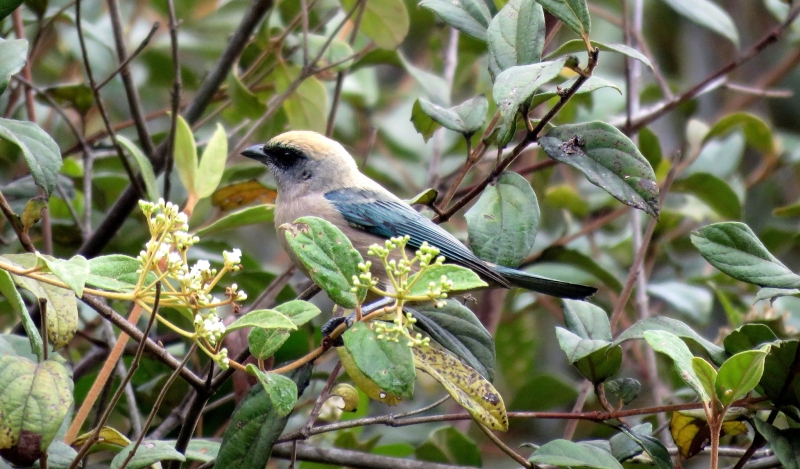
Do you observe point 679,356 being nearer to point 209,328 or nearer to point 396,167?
point 209,328

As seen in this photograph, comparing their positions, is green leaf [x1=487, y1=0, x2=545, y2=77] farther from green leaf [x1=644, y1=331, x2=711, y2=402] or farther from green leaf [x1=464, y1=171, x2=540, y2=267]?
green leaf [x1=644, y1=331, x2=711, y2=402]

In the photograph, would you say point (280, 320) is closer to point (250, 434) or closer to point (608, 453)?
point (250, 434)

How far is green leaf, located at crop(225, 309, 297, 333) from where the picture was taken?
176 cm

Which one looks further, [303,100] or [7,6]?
[303,100]

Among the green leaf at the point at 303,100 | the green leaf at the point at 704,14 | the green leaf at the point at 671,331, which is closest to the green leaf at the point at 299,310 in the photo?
the green leaf at the point at 671,331

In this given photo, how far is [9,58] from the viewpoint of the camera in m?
2.13

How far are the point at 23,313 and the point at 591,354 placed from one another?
154 centimetres

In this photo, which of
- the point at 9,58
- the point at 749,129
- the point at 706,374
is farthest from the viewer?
the point at 749,129

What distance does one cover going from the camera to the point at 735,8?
22.7 feet

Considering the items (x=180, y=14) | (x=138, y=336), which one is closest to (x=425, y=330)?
(x=138, y=336)

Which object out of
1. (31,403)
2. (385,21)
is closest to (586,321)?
(31,403)

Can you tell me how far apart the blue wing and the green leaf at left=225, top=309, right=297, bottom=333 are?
4.60 ft

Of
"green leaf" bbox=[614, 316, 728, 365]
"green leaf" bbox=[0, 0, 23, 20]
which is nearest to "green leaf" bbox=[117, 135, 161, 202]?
"green leaf" bbox=[0, 0, 23, 20]

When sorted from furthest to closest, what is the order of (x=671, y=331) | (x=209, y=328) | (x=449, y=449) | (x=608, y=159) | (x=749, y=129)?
(x=749, y=129) < (x=449, y=449) < (x=671, y=331) < (x=608, y=159) < (x=209, y=328)
